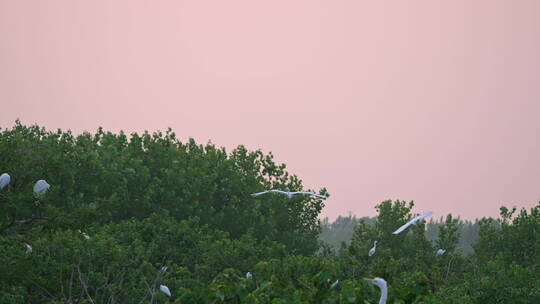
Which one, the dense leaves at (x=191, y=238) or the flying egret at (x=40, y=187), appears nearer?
the dense leaves at (x=191, y=238)

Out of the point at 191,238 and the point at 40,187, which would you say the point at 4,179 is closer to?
the point at 40,187

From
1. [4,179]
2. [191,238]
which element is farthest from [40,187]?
[191,238]

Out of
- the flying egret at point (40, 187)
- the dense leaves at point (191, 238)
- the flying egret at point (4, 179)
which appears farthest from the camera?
the flying egret at point (4, 179)

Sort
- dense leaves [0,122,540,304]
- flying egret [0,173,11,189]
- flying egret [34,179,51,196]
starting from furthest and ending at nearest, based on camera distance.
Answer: flying egret [0,173,11,189] → flying egret [34,179,51,196] → dense leaves [0,122,540,304]

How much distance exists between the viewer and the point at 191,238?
1363 inches

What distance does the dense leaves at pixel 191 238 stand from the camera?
15.7 metres

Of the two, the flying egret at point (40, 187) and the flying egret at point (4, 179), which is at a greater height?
the flying egret at point (4, 179)

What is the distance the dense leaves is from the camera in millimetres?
15719

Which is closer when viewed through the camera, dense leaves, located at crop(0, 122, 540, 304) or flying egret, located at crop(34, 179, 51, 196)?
dense leaves, located at crop(0, 122, 540, 304)

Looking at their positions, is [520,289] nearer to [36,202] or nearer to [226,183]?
[36,202]

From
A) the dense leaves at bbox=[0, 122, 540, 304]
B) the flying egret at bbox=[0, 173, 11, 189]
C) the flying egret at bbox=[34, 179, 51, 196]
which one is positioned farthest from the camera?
Result: the flying egret at bbox=[0, 173, 11, 189]

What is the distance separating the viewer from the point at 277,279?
49.9 ft

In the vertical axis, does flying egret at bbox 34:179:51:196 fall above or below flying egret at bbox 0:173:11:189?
below

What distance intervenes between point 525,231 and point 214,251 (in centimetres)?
2071
